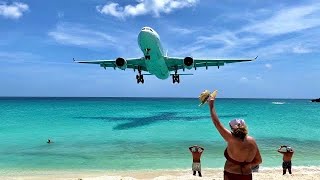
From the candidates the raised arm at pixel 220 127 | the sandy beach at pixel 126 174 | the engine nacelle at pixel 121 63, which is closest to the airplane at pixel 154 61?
the engine nacelle at pixel 121 63

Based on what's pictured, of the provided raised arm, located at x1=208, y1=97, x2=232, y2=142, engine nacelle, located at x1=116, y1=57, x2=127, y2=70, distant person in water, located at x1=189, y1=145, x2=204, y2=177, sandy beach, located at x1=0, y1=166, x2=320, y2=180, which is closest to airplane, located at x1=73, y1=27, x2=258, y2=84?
engine nacelle, located at x1=116, y1=57, x2=127, y2=70

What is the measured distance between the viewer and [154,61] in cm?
3519

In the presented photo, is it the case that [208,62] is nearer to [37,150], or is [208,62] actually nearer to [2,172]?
[37,150]

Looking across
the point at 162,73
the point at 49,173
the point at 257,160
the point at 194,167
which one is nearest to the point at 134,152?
the point at 49,173

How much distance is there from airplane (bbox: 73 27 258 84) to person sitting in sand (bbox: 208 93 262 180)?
28311 millimetres

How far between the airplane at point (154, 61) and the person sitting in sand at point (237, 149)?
28311mm

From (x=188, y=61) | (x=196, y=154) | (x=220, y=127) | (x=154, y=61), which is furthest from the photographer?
(x=188, y=61)

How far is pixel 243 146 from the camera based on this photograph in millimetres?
4305

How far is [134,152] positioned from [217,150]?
5.72 meters

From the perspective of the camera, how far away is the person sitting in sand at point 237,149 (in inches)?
169

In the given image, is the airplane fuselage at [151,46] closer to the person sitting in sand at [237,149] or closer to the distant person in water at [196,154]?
the distant person in water at [196,154]

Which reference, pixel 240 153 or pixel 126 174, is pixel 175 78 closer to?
pixel 126 174

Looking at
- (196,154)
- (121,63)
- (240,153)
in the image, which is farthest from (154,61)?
(240,153)

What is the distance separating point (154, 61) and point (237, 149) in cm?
3110
